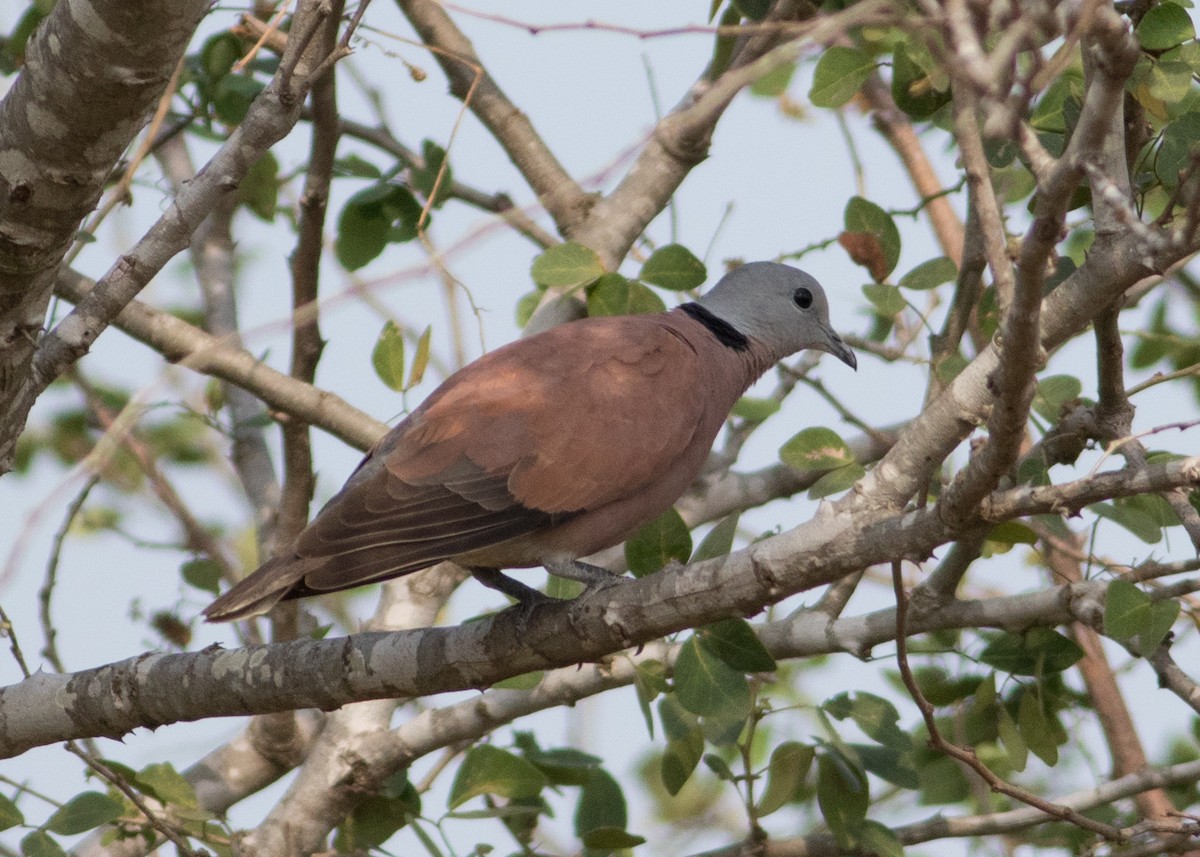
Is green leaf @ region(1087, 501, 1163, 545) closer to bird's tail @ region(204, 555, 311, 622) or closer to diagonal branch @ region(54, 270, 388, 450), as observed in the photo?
bird's tail @ region(204, 555, 311, 622)

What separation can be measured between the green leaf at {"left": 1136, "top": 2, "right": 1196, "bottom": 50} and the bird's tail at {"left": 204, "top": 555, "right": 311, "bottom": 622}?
8.04 feet

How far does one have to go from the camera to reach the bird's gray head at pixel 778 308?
5.09m

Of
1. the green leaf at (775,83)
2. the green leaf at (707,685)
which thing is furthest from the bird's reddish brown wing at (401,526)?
the green leaf at (775,83)

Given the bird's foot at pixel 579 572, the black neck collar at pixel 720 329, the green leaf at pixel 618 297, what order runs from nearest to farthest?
the bird's foot at pixel 579 572 → the green leaf at pixel 618 297 → the black neck collar at pixel 720 329

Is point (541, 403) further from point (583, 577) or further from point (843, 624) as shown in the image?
point (843, 624)

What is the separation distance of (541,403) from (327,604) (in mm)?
2882

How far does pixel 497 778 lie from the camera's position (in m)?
3.96

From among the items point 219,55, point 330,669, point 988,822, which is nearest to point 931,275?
point 988,822

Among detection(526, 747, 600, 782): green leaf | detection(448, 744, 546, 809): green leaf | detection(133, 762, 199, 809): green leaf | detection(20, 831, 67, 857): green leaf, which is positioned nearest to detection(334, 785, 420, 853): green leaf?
detection(448, 744, 546, 809): green leaf

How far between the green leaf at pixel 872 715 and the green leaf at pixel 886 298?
44.2 inches

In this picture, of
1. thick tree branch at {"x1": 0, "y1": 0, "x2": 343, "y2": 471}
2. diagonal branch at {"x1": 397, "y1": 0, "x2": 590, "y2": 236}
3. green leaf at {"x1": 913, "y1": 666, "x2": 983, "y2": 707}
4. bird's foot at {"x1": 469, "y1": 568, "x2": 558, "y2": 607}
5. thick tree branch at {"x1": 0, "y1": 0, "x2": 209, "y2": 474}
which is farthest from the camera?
diagonal branch at {"x1": 397, "y1": 0, "x2": 590, "y2": 236}

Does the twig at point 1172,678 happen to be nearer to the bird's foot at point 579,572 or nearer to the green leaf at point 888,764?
the green leaf at point 888,764

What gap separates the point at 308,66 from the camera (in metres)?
3.16

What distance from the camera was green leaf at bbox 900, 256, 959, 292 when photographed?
13.7 ft
